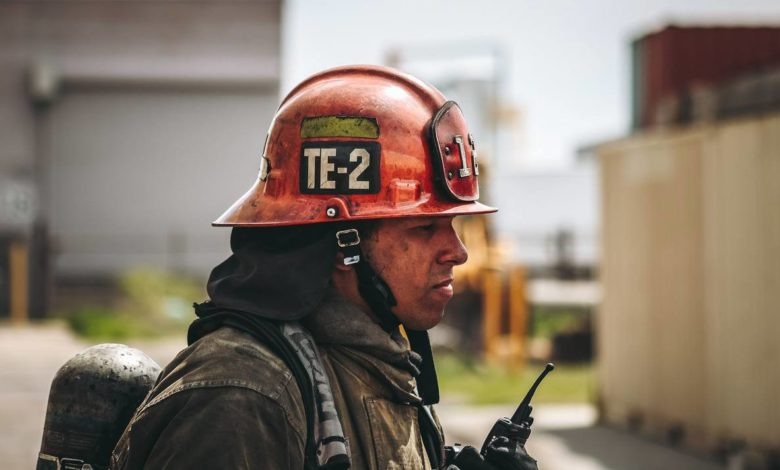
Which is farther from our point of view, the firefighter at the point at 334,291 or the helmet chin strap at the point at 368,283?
the helmet chin strap at the point at 368,283

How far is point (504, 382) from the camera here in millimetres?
15539

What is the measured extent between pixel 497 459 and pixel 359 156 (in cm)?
75

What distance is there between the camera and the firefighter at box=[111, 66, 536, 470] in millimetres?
2291

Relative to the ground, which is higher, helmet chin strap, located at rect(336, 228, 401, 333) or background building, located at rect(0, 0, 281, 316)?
background building, located at rect(0, 0, 281, 316)

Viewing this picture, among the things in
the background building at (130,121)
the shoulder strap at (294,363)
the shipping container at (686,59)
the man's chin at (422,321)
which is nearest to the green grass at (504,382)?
the shipping container at (686,59)

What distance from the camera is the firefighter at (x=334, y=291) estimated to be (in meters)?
2.29

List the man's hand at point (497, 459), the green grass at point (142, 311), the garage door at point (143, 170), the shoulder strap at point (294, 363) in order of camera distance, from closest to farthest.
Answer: the shoulder strap at point (294, 363) → the man's hand at point (497, 459) → the green grass at point (142, 311) → the garage door at point (143, 170)

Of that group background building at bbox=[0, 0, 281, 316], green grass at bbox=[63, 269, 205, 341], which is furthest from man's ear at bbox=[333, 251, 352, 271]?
background building at bbox=[0, 0, 281, 316]

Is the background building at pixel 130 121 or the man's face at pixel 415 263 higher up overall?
the background building at pixel 130 121

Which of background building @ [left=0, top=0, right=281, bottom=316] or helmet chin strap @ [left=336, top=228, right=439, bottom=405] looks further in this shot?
background building @ [left=0, top=0, right=281, bottom=316]

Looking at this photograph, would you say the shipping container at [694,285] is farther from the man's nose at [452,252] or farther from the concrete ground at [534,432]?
the man's nose at [452,252]

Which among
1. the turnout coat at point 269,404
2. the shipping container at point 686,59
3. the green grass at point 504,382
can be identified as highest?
the shipping container at point 686,59

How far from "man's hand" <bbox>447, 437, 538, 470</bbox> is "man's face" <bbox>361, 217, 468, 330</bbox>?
32 centimetres

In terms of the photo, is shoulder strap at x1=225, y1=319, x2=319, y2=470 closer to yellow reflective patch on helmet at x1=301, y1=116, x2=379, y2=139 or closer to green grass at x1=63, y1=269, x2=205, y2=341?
yellow reflective patch on helmet at x1=301, y1=116, x2=379, y2=139
